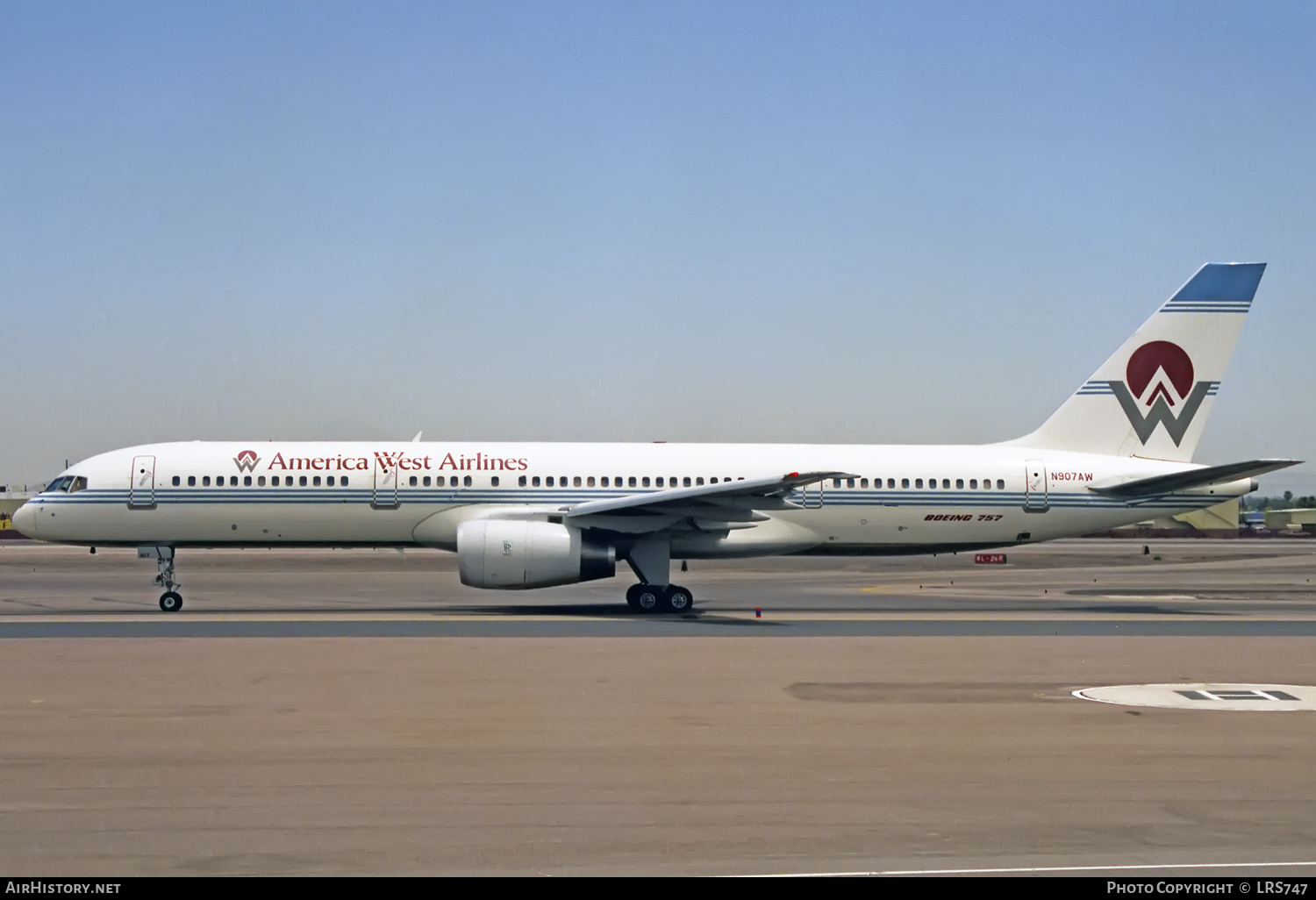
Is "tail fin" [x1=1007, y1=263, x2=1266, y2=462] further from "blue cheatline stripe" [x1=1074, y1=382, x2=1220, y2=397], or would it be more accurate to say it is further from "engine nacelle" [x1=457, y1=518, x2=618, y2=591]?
"engine nacelle" [x1=457, y1=518, x2=618, y2=591]

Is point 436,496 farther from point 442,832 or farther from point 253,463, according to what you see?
point 442,832

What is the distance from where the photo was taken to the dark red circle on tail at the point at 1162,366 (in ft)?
97.9

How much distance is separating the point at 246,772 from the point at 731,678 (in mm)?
6854

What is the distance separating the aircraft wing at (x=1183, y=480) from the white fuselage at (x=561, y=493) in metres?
0.24

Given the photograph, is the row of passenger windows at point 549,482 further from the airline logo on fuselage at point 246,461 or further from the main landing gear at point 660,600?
the main landing gear at point 660,600

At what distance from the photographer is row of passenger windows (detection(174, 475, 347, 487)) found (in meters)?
27.1

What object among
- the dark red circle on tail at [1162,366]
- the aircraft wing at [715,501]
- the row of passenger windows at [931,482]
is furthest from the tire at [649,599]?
the dark red circle on tail at [1162,366]

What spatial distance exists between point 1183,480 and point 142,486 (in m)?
22.1

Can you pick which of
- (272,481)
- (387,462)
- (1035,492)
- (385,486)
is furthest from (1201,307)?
(272,481)

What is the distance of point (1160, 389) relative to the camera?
29891 mm

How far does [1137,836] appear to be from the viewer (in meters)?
7.71

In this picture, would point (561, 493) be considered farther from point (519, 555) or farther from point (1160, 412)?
point (1160, 412)

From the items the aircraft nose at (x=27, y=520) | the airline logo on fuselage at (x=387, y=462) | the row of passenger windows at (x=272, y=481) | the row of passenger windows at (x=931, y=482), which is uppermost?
the airline logo on fuselage at (x=387, y=462)

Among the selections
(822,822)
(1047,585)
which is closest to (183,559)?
(1047,585)
